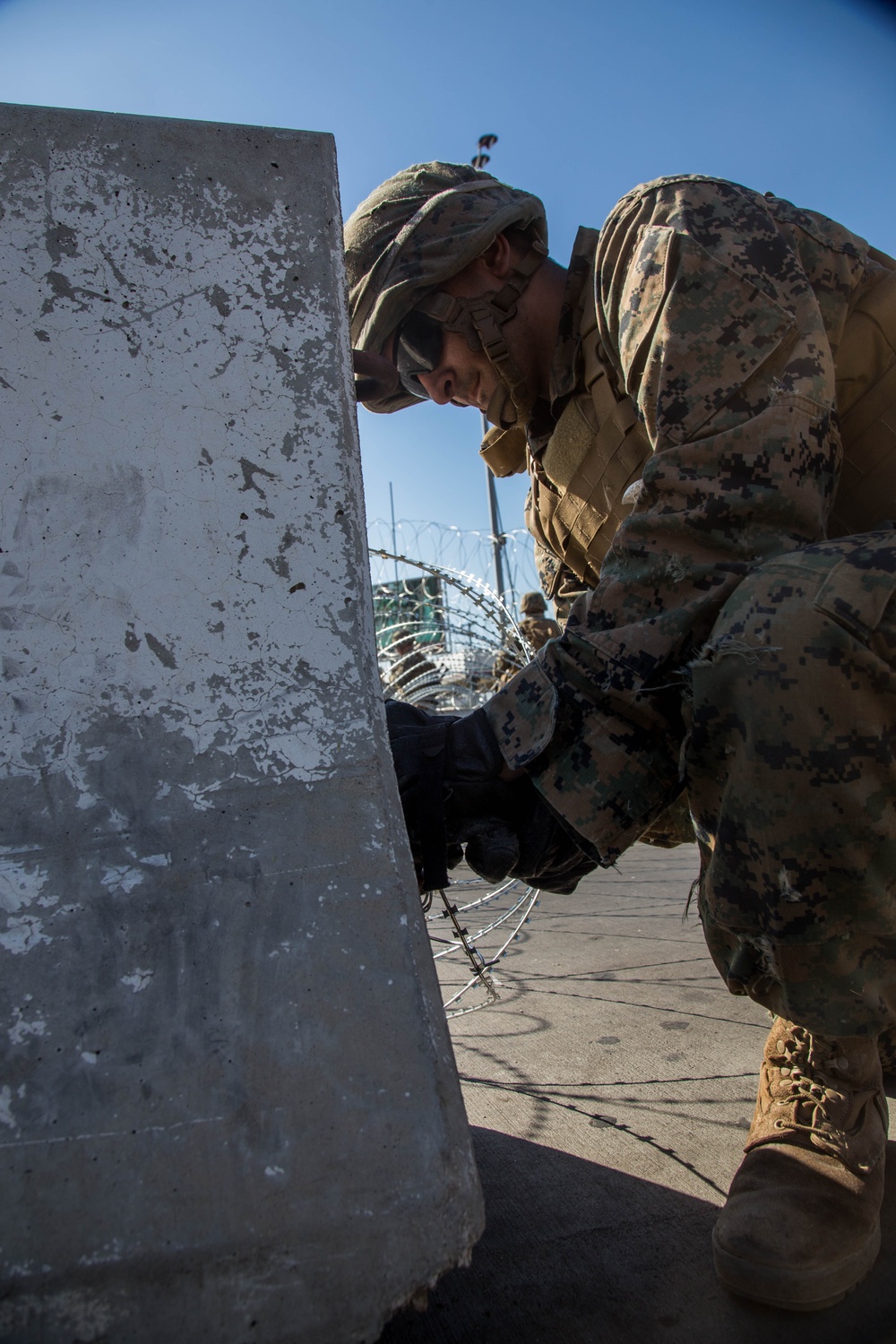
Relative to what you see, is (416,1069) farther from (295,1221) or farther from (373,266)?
(373,266)

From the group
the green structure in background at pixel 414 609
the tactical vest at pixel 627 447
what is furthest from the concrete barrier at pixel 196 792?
the green structure in background at pixel 414 609

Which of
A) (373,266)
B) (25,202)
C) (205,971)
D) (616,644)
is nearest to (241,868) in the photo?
(205,971)

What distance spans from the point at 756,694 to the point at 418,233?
1296 mm

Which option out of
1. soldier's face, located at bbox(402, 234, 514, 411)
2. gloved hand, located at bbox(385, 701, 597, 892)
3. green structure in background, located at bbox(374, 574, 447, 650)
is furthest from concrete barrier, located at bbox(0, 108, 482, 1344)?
green structure in background, located at bbox(374, 574, 447, 650)

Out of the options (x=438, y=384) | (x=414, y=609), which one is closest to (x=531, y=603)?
(x=414, y=609)

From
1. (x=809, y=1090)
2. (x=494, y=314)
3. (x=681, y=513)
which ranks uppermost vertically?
(x=494, y=314)

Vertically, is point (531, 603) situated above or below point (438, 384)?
below

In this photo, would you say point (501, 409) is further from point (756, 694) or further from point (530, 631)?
point (530, 631)

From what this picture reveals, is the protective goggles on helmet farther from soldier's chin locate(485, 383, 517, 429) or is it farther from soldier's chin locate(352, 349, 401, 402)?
soldier's chin locate(352, 349, 401, 402)

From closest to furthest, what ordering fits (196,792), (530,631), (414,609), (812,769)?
(196,792) → (812,769) → (414,609) → (530,631)

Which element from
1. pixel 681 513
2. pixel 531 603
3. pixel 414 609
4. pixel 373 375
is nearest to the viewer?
pixel 681 513

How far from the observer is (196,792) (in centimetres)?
92

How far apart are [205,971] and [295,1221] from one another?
233 mm

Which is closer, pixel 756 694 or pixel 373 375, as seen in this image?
pixel 756 694
